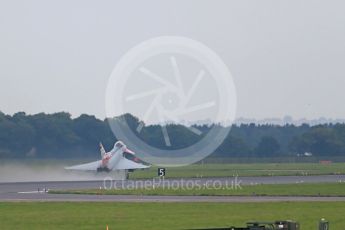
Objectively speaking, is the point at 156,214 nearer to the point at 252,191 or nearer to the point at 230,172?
the point at 252,191

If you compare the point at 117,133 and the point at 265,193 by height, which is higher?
the point at 117,133

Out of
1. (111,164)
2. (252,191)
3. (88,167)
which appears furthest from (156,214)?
(88,167)

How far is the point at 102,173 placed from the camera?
11831 cm

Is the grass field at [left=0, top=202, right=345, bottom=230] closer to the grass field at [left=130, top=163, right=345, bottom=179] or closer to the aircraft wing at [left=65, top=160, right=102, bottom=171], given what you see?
the grass field at [left=130, top=163, right=345, bottom=179]

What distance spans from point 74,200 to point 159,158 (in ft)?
373

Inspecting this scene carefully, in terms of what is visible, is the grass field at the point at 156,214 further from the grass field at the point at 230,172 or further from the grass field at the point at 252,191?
the grass field at the point at 230,172

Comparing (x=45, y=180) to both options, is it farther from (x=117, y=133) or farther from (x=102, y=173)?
(x=117, y=133)

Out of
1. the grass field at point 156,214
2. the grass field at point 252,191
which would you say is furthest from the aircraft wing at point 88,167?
the grass field at point 156,214

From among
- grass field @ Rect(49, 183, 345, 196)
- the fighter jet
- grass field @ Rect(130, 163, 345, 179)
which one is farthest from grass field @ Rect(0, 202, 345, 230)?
the fighter jet

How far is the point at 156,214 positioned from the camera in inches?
1887

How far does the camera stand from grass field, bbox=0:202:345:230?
41656 millimetres

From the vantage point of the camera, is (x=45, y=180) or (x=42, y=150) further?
(x=42, y=150)

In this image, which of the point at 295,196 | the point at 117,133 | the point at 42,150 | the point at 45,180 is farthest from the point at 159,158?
the point at 295,196

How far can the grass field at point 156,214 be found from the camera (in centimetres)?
4166
